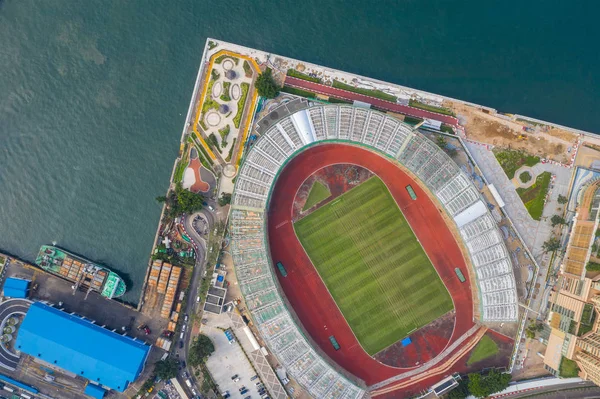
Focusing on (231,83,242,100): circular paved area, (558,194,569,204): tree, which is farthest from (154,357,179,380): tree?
(558,194,569,204): tree

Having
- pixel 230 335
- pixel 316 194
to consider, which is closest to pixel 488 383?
pixel 316 194

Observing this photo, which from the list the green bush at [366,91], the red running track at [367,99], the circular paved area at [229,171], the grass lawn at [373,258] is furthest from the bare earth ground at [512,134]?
the circular paved area at [229,171]

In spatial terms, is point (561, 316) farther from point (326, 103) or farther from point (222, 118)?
point (222, 118)


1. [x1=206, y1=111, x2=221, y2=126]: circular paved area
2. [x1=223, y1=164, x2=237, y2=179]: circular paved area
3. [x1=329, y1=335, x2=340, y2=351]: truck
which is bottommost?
[x1=329, y1=335, x2=340, y2=351]: truck

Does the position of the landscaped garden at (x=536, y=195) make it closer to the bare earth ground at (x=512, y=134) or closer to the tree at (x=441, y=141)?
the bare earth ground at (x=512, y=134)

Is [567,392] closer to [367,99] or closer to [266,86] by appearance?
[367,99]

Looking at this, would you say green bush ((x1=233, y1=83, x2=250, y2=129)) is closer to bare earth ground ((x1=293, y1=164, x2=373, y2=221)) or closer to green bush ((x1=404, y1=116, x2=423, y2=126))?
bare earth ground ((x1=293, y1=164, x2=373, y2=221))

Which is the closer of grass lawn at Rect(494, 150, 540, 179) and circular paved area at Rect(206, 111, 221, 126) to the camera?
grass lawn at Rect(494, 150, 540, 179)
